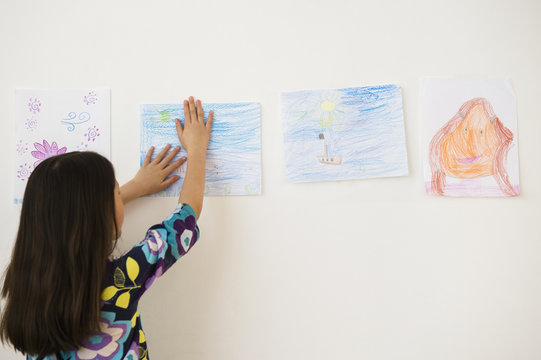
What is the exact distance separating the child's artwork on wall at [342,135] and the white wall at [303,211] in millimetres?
35

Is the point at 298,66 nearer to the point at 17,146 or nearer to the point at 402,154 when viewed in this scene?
the point at 402,154

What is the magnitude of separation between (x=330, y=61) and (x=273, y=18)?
0.72 ft

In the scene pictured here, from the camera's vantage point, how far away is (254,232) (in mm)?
1039

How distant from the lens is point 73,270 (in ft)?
2.25

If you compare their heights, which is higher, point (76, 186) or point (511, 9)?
point (511, 9)

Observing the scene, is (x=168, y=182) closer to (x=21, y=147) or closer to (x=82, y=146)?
(x=82, y=146)

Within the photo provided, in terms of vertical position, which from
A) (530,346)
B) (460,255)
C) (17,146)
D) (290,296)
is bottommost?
(530,346)

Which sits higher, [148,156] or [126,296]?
[148,156]

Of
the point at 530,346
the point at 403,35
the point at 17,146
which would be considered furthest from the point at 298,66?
the point at 530,346

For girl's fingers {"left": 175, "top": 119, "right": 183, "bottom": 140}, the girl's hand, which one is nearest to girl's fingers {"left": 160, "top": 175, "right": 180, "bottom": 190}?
the girl's hand

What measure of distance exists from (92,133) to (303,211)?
0.69 meters

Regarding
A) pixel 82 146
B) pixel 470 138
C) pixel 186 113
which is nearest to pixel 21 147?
pixel 82 146

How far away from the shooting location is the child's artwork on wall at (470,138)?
41.4 inches

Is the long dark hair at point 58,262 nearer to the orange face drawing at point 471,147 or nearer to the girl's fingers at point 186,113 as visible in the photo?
the girl's fingers at point 186,113
